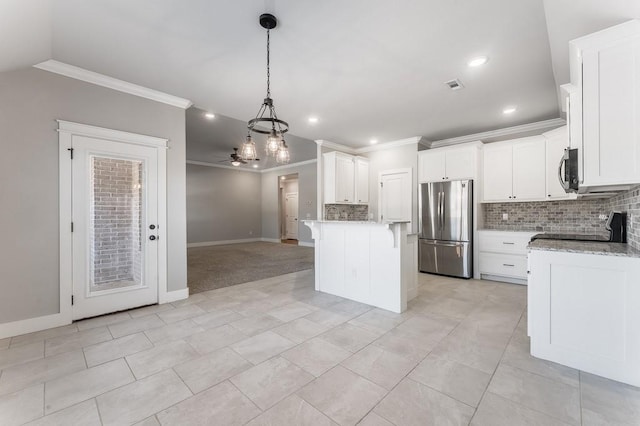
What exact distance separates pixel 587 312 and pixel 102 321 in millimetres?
4500

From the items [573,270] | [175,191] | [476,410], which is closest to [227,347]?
[476,410]

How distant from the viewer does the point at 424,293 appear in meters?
3.88

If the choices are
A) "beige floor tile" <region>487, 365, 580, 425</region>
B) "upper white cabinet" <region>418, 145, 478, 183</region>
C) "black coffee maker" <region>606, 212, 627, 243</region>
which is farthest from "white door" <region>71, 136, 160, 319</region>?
"black coffee maker" <region>606, 212, 627, 243</region>

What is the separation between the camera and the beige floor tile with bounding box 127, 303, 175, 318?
3.14 m

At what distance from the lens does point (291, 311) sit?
320cm

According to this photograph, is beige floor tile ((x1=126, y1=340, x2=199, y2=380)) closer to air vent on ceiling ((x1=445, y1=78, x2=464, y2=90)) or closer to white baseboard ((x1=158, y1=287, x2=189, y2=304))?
white baseboard ((x1=158, y1=287, x2=189, y2=304))

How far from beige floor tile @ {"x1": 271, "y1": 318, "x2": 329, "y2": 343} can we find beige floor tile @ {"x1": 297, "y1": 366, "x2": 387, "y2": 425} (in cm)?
62

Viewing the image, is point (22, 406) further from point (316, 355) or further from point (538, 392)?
point (538, 392)

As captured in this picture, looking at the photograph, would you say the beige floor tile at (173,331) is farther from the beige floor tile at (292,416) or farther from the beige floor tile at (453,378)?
the beige floor tile at (453,378)

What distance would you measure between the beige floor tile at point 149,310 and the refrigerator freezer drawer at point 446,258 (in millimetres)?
4265

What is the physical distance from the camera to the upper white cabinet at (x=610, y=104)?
71.7 inches

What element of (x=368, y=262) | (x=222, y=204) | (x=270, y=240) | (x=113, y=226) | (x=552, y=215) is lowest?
(x=270, y=240)

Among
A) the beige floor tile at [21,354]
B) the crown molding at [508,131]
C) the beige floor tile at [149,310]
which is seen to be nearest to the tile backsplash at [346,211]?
the crown molding at [508,131]

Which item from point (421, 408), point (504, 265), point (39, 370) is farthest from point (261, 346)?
point (504, 265)
